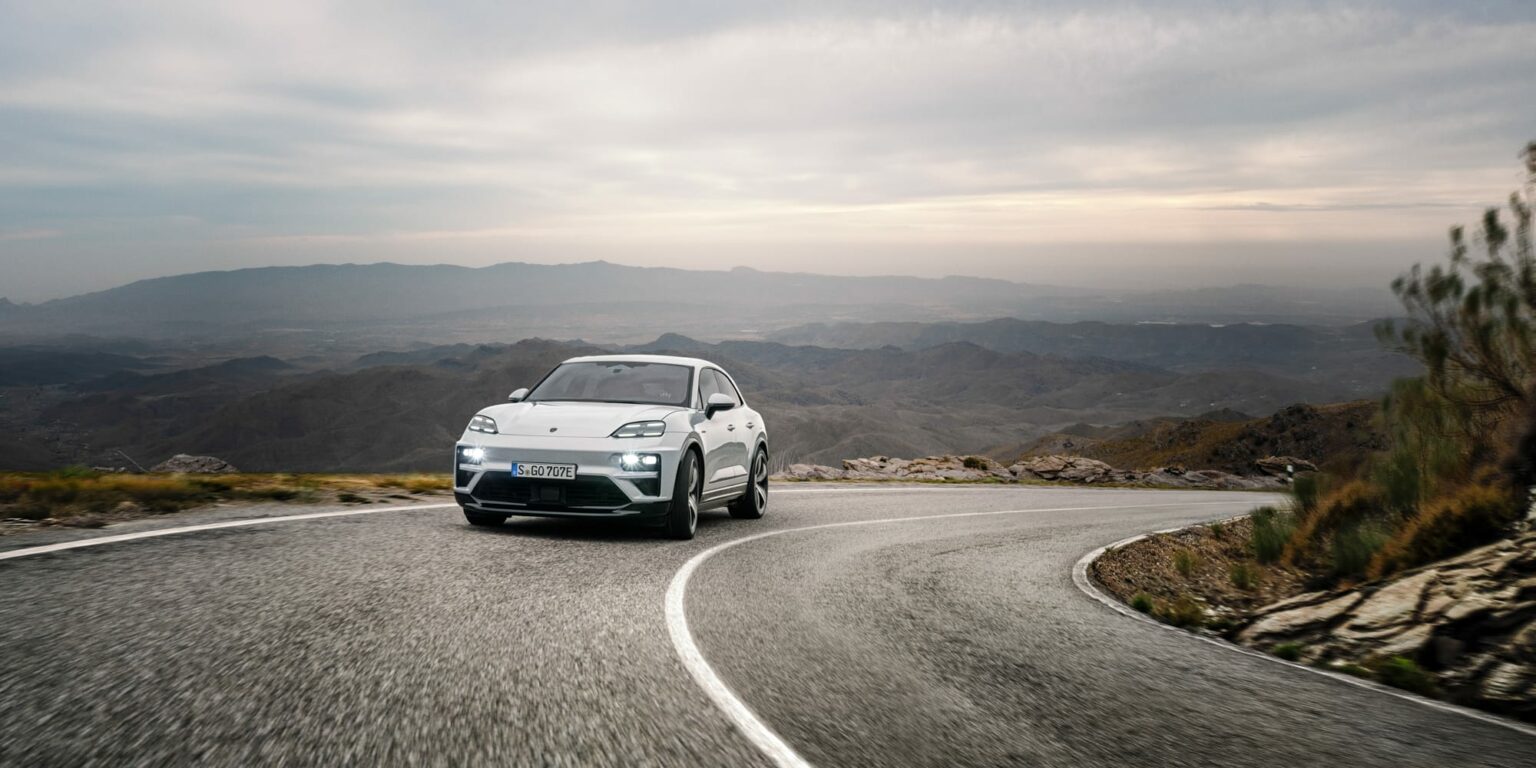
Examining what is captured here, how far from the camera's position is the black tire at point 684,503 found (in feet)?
31.7

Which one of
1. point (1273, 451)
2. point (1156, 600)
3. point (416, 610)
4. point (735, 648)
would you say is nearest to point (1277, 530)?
point (1156, 600)

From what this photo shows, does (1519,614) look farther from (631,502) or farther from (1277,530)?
(1277,530)

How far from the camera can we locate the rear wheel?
9.51m

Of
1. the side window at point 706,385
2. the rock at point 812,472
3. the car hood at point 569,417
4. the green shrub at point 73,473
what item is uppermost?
the side window at point 706,385

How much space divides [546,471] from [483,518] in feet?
3.43

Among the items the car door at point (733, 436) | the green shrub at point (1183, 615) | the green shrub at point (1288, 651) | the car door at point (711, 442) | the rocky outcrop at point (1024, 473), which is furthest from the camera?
the rocky outcrop at point (1024, 473)

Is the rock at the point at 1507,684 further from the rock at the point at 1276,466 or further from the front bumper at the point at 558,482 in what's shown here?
the rock at the point at 1276,466

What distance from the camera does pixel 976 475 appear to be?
33844 millimetres

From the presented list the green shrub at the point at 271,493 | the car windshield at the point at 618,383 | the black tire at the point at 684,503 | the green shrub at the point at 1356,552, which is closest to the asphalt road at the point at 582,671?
the black tire at the point at 684,503

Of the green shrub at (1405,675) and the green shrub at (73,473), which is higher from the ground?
the green shrub at (73,473)

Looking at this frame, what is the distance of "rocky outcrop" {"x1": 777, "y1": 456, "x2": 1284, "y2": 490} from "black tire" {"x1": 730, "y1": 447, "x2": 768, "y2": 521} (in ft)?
50.7

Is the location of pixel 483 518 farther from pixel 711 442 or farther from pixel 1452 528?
pixel 1452 528

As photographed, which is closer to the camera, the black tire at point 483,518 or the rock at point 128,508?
the rock at point 128,508

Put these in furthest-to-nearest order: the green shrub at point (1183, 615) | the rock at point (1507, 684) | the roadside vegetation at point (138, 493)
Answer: the roadside vegetation at point (138, 493) → the green shrub at point (1183, 615) → the rock at point (1507, 684)
